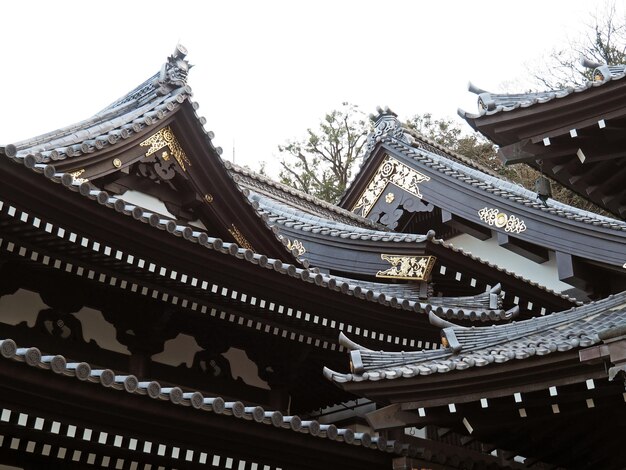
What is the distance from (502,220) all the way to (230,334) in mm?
6359

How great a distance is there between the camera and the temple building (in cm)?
582

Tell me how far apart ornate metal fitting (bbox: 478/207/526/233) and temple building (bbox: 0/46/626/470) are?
1.54 m

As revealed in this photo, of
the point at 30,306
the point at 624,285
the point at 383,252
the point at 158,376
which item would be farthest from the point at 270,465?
the point at 624,285

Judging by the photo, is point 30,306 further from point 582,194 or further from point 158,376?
point 582,194

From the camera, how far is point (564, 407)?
20.7 ft

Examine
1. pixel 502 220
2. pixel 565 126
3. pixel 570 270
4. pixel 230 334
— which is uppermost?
pixel 502 220

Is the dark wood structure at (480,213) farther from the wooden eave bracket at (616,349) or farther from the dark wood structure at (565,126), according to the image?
the wooden eave bracket at (616,349)

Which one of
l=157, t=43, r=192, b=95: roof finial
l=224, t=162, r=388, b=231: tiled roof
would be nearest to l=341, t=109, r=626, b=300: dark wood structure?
l=224, t=162, r=388, b=231: tiled roof

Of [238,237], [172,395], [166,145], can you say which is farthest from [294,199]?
[172,395]

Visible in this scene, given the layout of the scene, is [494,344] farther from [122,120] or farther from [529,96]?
[122,120]

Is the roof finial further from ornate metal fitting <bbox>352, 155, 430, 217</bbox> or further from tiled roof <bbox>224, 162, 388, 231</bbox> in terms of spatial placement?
ornate metal fitting <bbox>352, 155, 430, 217</bbox>

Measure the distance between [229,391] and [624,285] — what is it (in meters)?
6.39

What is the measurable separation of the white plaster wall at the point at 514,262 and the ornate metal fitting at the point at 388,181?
49.8 inches

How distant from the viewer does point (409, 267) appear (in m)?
11.4
